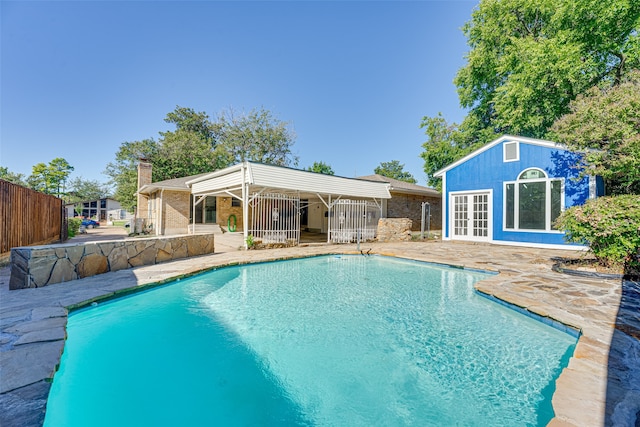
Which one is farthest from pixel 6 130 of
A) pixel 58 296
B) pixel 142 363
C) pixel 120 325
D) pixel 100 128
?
pixel 142 363

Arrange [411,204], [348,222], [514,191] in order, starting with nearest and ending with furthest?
[514,191]
[348,222]
[411,204]

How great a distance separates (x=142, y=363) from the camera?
2992mm

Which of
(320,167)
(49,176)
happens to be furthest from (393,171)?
(49,176)

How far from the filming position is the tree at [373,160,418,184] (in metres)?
46.7

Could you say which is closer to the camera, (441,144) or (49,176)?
(441,144)

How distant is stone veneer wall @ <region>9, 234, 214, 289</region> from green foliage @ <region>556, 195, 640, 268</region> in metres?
10.1

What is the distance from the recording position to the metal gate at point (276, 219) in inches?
440

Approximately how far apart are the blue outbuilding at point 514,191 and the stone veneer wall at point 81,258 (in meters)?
11.3

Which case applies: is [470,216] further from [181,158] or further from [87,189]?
[87,189]

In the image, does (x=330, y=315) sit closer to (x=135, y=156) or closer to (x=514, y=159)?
(x=514, y=159)

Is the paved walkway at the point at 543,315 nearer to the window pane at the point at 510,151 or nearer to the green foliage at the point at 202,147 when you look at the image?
the window pane at the point at 510,151

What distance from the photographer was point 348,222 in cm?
1283

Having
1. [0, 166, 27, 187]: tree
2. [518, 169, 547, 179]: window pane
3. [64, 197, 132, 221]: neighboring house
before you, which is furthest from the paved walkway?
[0, 166, 27, 187]: tree

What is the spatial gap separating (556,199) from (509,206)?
142 cm
